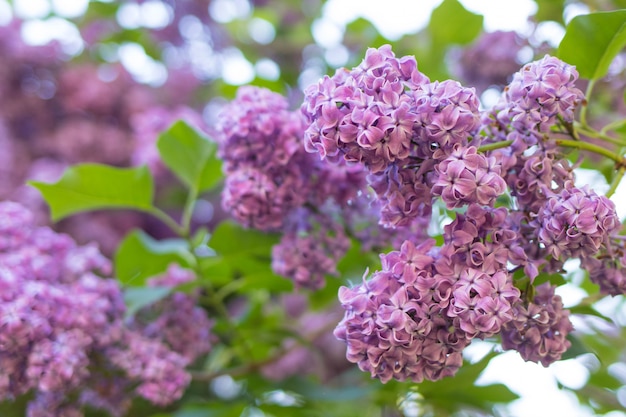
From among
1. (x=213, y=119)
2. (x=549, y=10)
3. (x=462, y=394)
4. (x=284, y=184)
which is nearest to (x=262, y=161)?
(x=284, y=184)

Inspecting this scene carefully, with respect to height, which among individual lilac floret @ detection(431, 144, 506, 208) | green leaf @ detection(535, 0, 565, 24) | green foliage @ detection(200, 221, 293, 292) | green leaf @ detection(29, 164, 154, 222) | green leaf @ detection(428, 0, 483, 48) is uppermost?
green leaf @ detection(535, 0, 565, 24)

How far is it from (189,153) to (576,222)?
0.45 m

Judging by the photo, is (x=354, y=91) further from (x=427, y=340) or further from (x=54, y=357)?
(x=54, y=357)

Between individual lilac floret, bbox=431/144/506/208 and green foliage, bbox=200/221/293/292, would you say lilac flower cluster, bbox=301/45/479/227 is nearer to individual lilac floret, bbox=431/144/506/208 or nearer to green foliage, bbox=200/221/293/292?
individual lilac floret, bbox=431/144/506/208

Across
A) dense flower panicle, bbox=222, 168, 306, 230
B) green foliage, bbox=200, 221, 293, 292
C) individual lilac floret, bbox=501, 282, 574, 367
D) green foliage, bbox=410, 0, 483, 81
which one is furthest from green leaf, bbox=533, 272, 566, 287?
green foliage, bbox=410, 0, 483, 81

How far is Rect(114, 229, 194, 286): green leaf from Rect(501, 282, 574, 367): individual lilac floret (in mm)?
468

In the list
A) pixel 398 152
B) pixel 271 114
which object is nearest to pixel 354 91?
pixel 398 152

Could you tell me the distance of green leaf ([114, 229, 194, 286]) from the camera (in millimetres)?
864

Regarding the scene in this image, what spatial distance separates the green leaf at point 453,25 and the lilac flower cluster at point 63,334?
0.54 metres

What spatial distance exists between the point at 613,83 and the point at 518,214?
0.46 m

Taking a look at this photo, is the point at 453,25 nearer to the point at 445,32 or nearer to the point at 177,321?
the point at 445,32

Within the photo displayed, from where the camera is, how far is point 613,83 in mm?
862

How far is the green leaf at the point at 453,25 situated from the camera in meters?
0.93

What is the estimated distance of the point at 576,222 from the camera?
0.44 metres
